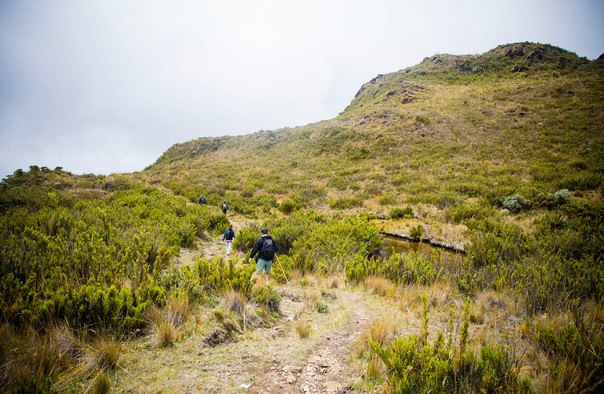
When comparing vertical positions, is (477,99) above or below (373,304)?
above

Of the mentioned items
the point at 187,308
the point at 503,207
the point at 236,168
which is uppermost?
the point at 236,168

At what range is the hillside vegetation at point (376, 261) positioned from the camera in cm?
234

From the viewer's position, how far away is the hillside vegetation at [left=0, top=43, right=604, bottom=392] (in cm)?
234

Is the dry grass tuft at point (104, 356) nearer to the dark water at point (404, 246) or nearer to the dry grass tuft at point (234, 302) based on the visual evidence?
the dry grass tuft at point (234, 302)

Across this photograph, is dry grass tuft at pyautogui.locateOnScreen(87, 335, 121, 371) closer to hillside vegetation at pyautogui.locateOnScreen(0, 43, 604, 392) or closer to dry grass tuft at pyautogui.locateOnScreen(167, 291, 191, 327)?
hillside vegetation at pyautogui.locateOnScreen(0, 43, 604, 392)

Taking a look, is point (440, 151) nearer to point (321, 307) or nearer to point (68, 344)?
point (321, 307)

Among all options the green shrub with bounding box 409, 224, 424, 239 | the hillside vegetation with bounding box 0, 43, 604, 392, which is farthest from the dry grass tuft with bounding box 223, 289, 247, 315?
the green shrub with bounding box 409, 224, 424, 239

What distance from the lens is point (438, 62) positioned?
50.6 metres

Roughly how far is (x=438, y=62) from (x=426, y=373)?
65.5 meters

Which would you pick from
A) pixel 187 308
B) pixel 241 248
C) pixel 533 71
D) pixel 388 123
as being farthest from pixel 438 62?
pixel 187 308

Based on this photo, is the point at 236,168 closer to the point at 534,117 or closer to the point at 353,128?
the point at 353,128

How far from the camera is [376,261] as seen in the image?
623 centimetres

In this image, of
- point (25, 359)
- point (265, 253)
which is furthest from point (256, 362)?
point (265, 253)

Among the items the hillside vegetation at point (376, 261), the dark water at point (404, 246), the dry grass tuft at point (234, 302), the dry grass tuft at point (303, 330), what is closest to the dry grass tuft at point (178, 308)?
the hillside vegetation at point (376, 261)
